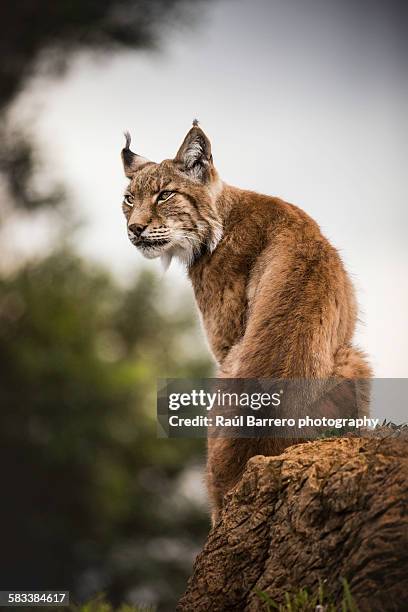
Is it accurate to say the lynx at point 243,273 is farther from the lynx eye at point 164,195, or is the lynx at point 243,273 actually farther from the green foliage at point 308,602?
the green foliage at point 308,602

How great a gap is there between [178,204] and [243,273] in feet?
1.68

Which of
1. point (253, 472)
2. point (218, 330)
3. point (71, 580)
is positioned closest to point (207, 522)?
point (71, 580)

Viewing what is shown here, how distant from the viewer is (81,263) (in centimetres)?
1242

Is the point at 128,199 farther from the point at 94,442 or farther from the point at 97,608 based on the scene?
the point at 94,442

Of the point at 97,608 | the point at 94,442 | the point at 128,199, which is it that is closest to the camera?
the point at 97,608

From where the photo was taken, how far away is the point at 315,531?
10.3ft

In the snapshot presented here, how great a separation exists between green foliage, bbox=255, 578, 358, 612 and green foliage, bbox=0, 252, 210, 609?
23.0 ft

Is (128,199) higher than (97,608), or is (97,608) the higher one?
(128,199)

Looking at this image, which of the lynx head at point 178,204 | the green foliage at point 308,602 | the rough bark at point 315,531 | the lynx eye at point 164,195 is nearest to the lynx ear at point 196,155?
the lynx head at point 178,204

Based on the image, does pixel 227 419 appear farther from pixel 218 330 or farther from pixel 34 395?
pixel 34 395

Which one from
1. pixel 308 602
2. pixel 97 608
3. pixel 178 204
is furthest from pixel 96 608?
pixel 178 204

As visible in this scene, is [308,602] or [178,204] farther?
[178,204]

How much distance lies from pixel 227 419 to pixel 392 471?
1380 millimetres

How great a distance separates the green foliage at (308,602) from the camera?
296cm
